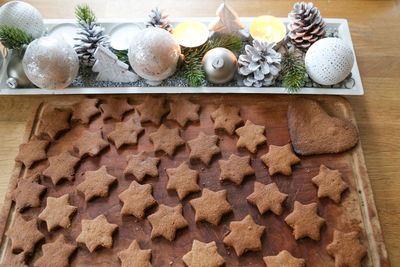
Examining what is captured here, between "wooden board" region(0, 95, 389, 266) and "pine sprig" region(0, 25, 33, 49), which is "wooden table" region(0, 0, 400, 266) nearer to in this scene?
"wooden board" region(0, 95, 389, 266)

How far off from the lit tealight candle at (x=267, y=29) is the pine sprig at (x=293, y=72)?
0.32ft

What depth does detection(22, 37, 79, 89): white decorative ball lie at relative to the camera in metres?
1.41

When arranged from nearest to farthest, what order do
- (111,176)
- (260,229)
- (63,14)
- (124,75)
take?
(260,229)
(111,176)
(124,75)
(63,14)

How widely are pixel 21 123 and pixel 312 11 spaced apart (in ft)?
4.81

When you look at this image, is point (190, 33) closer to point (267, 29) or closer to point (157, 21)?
point (157, 21)

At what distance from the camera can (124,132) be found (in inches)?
60.4

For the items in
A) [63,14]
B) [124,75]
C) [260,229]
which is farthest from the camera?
[63,14]

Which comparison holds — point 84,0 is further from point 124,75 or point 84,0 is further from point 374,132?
point 374,132

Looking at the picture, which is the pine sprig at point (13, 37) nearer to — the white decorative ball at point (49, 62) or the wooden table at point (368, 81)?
the white decorative ball at point (49, 62)

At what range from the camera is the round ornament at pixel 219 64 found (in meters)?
1.48

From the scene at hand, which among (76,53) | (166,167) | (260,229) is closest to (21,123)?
(76,53)

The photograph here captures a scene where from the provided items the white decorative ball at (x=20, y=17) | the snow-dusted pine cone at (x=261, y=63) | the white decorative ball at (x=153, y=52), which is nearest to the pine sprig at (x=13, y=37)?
the white decorative ball at (x=20, y=17)

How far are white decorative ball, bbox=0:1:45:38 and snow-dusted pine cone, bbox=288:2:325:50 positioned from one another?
1184mm

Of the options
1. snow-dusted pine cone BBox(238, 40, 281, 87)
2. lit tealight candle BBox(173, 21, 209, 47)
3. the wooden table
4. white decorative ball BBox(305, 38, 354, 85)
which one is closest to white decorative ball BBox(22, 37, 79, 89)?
the wooden table
